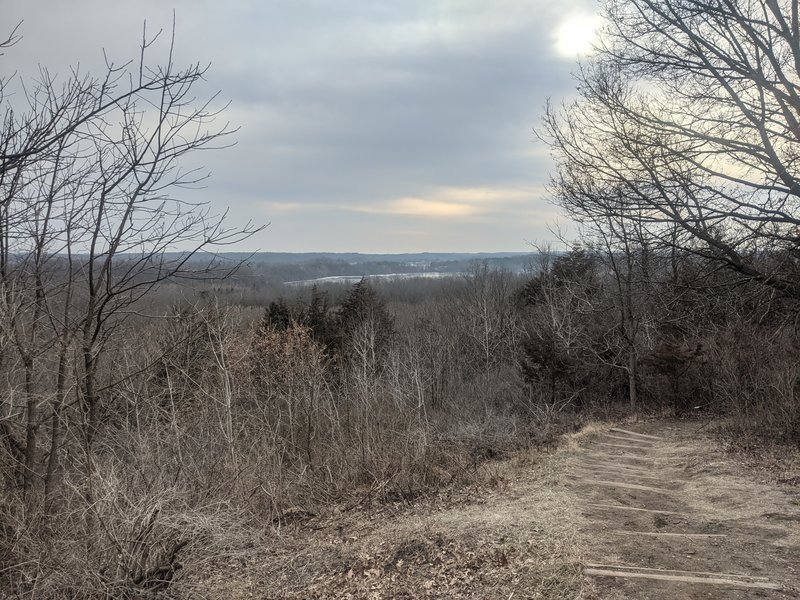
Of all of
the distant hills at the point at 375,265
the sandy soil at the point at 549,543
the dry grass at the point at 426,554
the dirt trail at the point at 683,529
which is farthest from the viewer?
the distant hills at the point at 375,265

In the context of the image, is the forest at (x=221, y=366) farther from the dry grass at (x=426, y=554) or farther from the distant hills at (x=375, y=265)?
the distant hills at (x=375, y=265)

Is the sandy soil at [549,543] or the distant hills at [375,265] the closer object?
the sandy soil at [549,543]

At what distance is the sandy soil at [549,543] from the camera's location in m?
4.52

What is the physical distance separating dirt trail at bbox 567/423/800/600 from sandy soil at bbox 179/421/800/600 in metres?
0.02

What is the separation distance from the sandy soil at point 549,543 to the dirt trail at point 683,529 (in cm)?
2

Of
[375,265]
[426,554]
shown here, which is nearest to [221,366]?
[426,554]

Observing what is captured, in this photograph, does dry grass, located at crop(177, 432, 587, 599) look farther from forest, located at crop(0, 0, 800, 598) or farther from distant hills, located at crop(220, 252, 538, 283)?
distant hills, located at crop(220, 252, 538, 283)

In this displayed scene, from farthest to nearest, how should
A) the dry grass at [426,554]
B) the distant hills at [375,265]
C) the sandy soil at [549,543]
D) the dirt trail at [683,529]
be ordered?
the distant hills at [375,265]
the dry grass at [426,554]
the sandy soil at [549,543]
the dirt trail at [683,529]

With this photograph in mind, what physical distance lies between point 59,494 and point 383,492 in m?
4.35

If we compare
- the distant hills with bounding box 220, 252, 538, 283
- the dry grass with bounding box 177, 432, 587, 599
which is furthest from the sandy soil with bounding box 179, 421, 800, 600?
the distant hills with bounding box 220, 252, 538, 283

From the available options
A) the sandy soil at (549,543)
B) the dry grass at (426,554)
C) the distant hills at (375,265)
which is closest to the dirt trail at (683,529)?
the sandy soil at (549,543)

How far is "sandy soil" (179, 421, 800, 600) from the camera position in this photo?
4520 mm

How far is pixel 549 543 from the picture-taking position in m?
5.25

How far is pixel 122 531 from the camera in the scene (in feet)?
14.8
